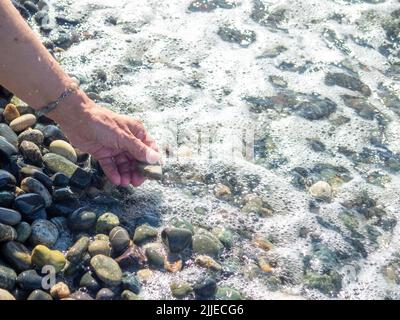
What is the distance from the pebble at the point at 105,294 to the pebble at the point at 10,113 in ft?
4.70

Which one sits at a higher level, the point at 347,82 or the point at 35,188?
the point at 35,188

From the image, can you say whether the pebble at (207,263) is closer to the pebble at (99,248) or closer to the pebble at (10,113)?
the pebble at (99,248)

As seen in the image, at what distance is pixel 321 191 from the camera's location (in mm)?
3418

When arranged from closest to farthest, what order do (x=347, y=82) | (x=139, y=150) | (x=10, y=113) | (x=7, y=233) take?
1. (x=7, y=233)
2. (x=139, y=150)
3. (x=10, y=113)
4. (x=347, y=82)

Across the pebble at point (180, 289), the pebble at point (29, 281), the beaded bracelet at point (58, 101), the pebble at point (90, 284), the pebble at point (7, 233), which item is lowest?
the pebble at point (180, 289)

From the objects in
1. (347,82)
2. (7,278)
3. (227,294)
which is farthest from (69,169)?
(347,82)

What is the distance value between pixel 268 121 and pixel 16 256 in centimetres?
218

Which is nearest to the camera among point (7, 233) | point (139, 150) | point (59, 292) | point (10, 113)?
point (59, 292)

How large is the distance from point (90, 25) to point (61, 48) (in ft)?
1.52

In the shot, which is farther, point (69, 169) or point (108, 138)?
point (69, 169)

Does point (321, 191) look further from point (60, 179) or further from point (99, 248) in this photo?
point (60, 179)

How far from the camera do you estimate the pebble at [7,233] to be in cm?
258

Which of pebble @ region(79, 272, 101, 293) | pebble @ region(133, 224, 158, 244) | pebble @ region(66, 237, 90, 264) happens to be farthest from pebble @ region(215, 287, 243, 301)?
pebble @ region(66, 237, 90, 264)

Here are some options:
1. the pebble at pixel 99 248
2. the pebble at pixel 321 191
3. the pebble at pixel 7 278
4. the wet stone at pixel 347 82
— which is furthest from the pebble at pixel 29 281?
the wet stone at pixel 347 82
